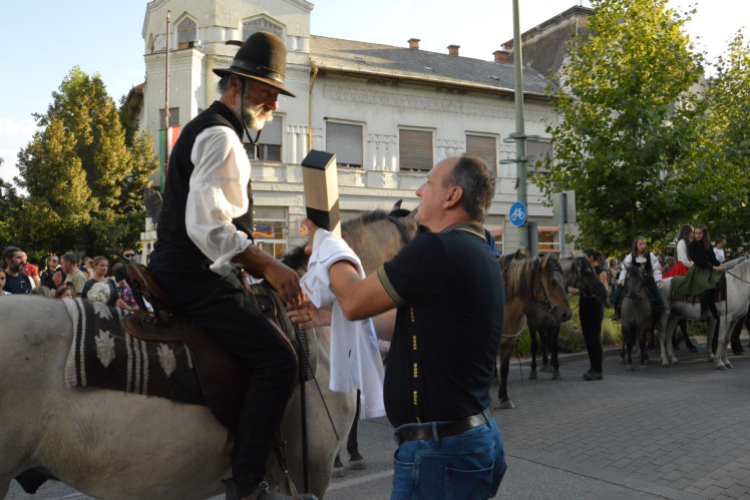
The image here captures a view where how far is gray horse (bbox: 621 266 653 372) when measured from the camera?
39.2 ft

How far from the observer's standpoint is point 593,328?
429 inches

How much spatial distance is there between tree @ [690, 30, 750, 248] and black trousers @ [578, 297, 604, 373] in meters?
8.66

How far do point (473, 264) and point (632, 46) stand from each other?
1759 cm

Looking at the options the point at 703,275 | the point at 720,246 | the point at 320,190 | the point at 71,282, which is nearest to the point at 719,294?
the point at 703,275

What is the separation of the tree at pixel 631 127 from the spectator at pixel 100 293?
12997 mm

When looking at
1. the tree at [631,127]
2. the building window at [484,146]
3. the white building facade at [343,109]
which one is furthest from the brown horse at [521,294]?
the building window at [484,146]

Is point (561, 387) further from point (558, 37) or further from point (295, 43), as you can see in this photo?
point (558, 37)

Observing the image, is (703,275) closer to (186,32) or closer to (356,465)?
(356,465)

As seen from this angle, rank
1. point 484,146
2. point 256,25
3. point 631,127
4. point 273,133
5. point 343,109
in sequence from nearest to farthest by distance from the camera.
Answer: 1. point 631,127
2. point 273,133
3. point 256,25
4. point 343,109
5. point 484,146

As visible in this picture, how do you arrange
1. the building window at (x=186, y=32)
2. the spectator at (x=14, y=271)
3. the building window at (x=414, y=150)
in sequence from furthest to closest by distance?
the building window at (x=414, y=150), the building window at (x=186, y=32), the spectator at (x=14, y=271)

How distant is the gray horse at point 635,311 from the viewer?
39.2 ft

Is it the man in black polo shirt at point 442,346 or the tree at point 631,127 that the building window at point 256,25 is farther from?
A: the man in black polo shirt at point 442,346

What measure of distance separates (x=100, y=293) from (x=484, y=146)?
2311 centimetres

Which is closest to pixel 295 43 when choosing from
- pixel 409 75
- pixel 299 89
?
pixel 299 89
